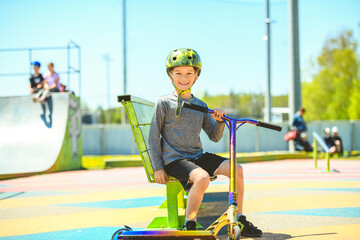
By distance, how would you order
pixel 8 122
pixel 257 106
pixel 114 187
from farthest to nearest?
1. pixel 257 106
2. pixel 8 122
3. pixel 114 187

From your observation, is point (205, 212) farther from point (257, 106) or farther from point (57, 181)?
point (257, 106)

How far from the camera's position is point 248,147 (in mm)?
19719

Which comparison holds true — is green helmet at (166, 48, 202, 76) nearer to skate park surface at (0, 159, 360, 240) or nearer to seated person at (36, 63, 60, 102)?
skate park surface at (0, 159, 360, 240)

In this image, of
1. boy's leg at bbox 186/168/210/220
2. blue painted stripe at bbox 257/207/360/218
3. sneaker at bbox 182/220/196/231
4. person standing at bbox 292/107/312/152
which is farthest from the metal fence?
sneaker at bbox 182/220/196/231

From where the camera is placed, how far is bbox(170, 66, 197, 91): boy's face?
3414mm

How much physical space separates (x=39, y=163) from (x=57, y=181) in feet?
7.25

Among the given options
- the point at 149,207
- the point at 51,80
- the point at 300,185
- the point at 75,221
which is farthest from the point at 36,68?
the point at 300,185

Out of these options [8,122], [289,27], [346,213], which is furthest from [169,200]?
[289,27]

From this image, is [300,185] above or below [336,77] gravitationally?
below

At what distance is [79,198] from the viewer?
5.70 metres

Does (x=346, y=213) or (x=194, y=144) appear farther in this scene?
(x=346, y=213)

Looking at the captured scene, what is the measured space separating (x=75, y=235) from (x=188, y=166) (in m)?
1.36

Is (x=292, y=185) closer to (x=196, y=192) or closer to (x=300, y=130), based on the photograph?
(x=196, y=192)

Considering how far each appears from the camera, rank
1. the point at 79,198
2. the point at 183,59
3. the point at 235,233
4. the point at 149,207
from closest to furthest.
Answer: the point at 235,233 → the point at 183,59 → the point at 149,207 → the point at 79,198
